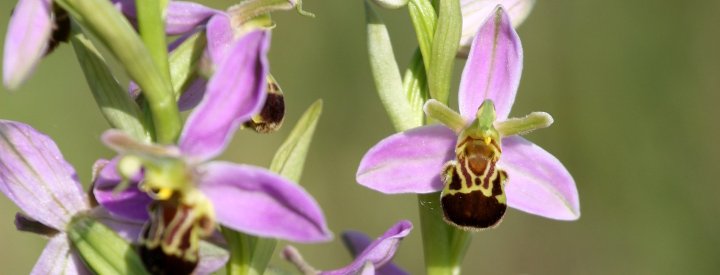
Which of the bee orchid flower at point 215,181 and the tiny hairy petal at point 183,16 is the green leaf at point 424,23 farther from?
the bee orchid flower at point 215,181

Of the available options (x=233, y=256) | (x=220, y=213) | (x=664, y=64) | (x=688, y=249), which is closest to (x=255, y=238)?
(x=233, y=256)

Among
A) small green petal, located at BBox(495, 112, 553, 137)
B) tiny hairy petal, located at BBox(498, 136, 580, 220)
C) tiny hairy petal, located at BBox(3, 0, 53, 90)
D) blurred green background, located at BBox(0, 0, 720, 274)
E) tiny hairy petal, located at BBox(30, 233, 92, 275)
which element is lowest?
blurred green background, located at BBox(0, 0, 720, 274)

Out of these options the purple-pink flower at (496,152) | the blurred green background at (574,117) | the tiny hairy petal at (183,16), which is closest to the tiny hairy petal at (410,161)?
the purple-pink flower at (496,152)

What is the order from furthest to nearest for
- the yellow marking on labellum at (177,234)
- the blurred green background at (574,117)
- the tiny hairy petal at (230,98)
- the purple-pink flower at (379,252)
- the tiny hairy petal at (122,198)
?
1. the blurred green background at (574,117)
2. the purple-pink flower at (379,252)
3. the tiny hairy petal at (122,198)
4. the yellow marking on labellum at (177,234)
5. the tiny hairy petal at (230,98)

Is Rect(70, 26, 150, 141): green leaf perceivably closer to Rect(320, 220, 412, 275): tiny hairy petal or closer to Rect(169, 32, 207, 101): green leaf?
Rect(169, 32, 207, 101): green leaf

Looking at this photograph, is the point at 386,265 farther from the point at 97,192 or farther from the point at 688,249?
the point at 688,249

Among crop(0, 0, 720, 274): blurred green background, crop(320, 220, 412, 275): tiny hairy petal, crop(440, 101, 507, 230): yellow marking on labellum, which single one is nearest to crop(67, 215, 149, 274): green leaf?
crop(320, 220, 412, 275): tiny hairy petal

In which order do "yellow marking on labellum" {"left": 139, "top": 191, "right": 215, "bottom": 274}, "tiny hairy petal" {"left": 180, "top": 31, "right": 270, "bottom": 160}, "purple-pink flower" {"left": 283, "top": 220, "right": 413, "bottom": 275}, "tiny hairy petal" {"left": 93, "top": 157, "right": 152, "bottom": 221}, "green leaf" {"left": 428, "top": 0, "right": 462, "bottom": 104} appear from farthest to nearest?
"green leaf" {"left": 428, "top": 0, "right": 462, "bottom": 104} < "purple-pink flower" {"left": 283, "top": 220, "right": 413, "bottom": 275} < "tiny hairy petal" {"left": 93, "top": 157, "right": 152, "bottom": 221} < "yellow marking on labellum" {"left": 139, "top": 191, "right": 215, "bottom": 274} < "tiny hairy petal" {"left": 180, "top": 31, "right": 270, "bottom": 160}

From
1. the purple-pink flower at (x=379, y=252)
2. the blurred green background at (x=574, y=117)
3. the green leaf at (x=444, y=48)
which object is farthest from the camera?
the blurred green background at (x=574, y=117)
